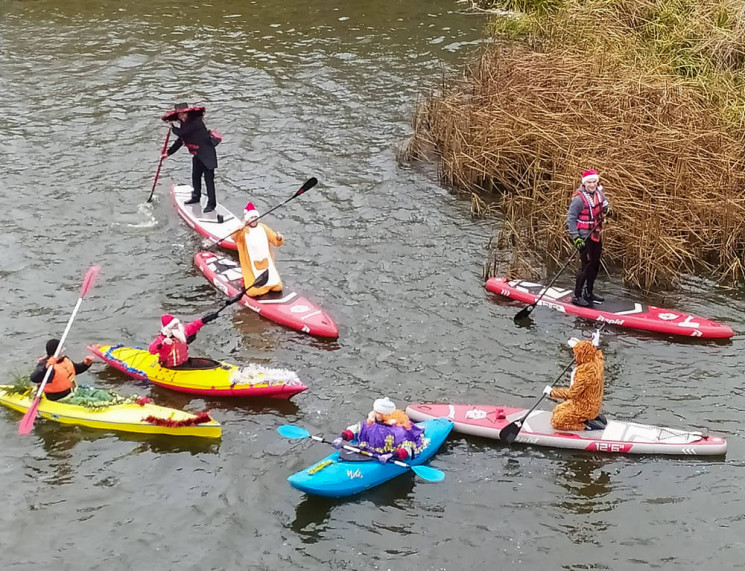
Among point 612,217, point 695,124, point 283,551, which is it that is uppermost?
point 695,124

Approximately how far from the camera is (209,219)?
563 inches

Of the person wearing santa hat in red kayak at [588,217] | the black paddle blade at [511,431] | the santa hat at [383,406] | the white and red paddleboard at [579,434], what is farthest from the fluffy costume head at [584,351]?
the person wearing santa hat in red kayak at [588,217]

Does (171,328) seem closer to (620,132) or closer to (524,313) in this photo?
(524,313)

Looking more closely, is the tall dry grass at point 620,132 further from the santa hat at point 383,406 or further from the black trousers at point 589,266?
the santa hat at point 383,406

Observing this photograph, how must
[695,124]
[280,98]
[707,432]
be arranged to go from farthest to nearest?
[280,98] → [695,124] → [707,432]

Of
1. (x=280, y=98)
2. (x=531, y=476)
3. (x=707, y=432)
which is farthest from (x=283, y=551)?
(x=280, y=98)

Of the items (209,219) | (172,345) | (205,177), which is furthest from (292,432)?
(205,177)

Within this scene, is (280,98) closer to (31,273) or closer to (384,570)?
(31,273)

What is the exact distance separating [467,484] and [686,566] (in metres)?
2.19

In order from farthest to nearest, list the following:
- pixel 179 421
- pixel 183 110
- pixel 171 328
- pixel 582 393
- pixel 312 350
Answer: pixel 183 110 → pixel 312 350 → pixel 171 328 → pixel 179 421 → pixel 582 393

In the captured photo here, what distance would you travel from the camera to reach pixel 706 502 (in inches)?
349

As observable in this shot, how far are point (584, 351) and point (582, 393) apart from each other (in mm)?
491

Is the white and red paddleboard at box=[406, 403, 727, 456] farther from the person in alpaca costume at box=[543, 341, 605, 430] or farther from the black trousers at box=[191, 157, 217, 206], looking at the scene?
the black trousers at box=[191, 157, 217, 206]

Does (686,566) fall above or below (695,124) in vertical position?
below
